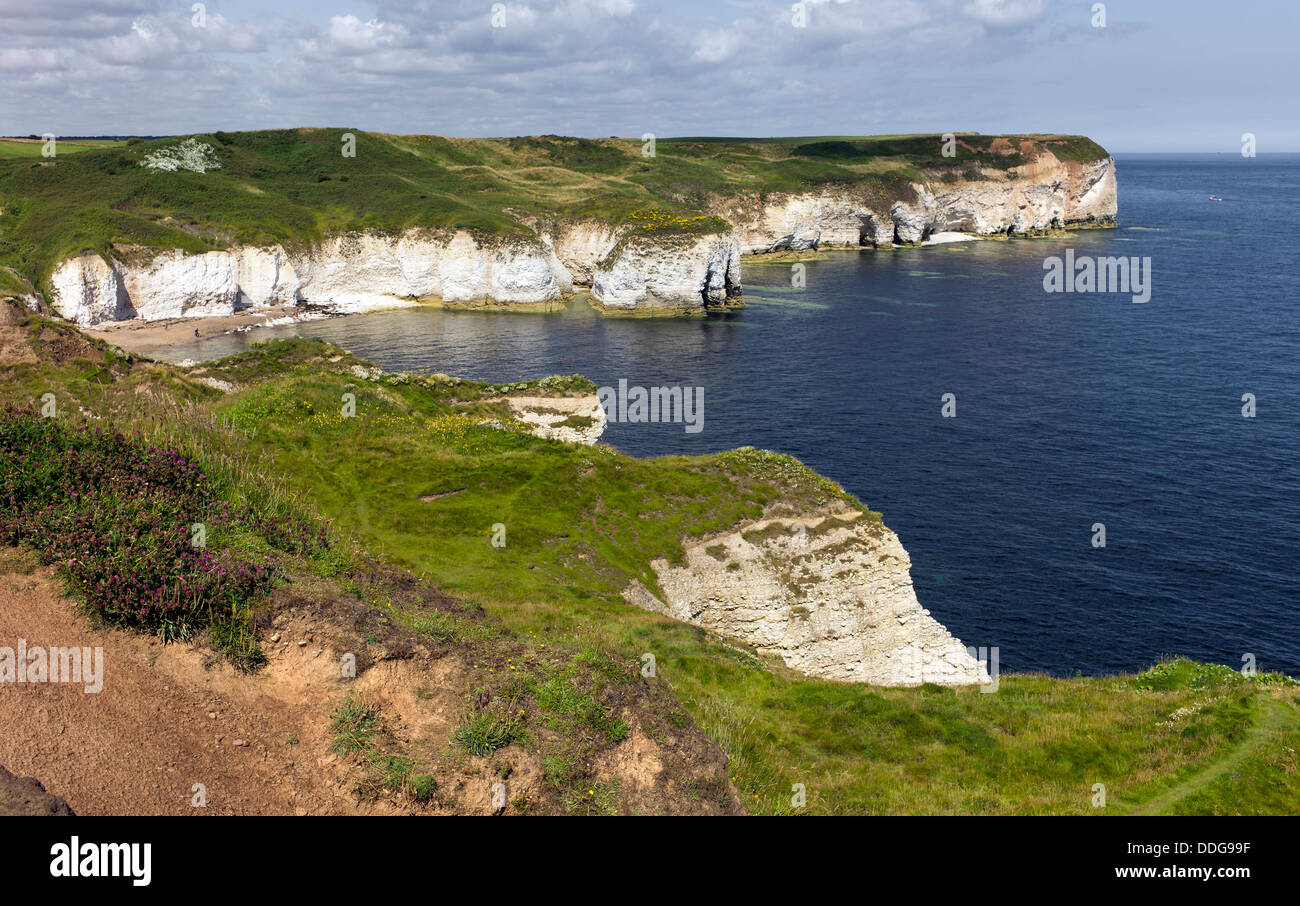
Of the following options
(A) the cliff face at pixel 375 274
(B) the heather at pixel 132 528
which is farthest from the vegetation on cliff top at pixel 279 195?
(B) the heather at pixel 132 528

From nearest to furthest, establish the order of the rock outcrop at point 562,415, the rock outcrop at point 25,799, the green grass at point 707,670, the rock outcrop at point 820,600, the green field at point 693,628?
the rock outcrop at point 25,799
the green grass at point 707,670
the green field at point 693,628
the rock outcrop at point 820,600
the rock outcrop at point 562,415

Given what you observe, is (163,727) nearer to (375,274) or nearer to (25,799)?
(25,799)

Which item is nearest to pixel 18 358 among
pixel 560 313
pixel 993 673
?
pixel 993 673

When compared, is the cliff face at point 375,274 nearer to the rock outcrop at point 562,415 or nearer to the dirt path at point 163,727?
the rock outcrop at point 562,415

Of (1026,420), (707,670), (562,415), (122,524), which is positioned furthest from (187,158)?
(122,524)

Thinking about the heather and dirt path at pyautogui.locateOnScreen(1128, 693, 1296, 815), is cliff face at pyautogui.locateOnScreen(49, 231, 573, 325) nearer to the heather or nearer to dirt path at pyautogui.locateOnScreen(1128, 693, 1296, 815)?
the heather

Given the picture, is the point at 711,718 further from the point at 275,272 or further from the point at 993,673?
the point at 275,272
